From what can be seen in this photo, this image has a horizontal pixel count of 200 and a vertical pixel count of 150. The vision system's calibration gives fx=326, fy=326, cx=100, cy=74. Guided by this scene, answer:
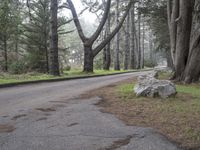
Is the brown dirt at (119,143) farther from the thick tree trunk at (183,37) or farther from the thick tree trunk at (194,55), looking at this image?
the thick tree trunk at (183,37)

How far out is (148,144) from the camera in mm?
4902

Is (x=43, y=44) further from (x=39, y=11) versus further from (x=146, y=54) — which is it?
Result: (x=146, y=54)

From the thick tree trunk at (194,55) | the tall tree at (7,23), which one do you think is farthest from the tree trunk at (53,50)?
the thick tree trunk at (194,55)

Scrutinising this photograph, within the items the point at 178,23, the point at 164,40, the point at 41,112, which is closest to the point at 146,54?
the point at 164,40

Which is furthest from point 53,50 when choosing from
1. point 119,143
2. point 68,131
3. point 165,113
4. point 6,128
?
point 119,143

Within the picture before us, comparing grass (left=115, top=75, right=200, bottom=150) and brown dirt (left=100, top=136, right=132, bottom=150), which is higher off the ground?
grass (left=115, top=75, right=200, bottom=150)

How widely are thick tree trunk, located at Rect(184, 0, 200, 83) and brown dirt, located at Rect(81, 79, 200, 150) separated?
15.7ft

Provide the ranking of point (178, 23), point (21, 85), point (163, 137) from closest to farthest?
1. point (163, 137)
2. point (21, 85)
3. point (178, 23)

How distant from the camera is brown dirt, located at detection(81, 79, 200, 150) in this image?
208 inches

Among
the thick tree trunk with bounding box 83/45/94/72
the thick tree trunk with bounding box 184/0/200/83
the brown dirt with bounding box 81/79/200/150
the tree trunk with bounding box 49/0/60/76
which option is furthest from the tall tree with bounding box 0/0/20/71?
the brown dirt with bounding box 81/79/200/150

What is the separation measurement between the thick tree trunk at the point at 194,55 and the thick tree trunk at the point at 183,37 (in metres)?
0.52

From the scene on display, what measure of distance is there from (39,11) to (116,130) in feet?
74.9

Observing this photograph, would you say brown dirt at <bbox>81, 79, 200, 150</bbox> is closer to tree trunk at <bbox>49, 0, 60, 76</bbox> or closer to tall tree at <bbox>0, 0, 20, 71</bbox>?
tree trunk at <bbox>49, 0, 60, 76</bbox>

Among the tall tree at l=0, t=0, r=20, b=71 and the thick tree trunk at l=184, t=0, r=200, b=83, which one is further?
the tall tree at l=0, t=0, r=20, b=71
